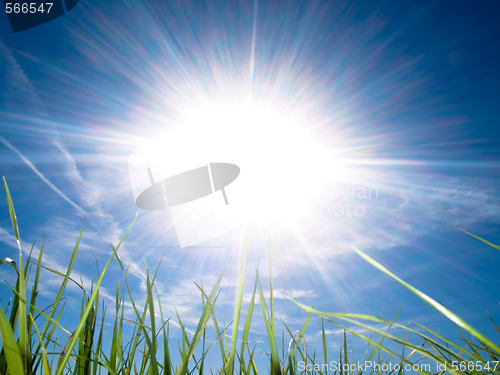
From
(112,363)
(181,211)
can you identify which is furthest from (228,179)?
(112,363)

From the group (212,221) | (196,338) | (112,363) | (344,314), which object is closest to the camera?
(344,314)

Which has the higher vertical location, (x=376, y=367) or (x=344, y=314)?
(x=344, y=314)

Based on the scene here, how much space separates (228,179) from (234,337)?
6312 mm

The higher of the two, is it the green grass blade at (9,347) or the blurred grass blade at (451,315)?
the blurred grass blade at (451,315)

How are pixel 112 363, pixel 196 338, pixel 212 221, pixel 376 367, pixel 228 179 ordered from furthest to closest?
1. pixel 228 179
2. pixel 212 221
3. pixel 376 367
4. pixel 112 363
5. pixel 196 338

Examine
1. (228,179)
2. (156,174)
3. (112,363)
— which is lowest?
(112,363)

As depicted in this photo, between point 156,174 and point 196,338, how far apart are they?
209 inches

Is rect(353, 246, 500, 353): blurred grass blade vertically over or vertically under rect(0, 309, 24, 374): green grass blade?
over

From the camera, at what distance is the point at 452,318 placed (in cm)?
42

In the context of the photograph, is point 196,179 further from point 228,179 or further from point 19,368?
point 19,368

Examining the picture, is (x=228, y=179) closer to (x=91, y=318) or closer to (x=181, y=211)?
(x=181, y=211)

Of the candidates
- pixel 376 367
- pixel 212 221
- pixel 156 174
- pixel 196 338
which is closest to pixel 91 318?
pixel 196 338

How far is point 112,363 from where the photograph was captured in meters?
0.83

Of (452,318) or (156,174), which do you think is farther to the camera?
(156,174)
